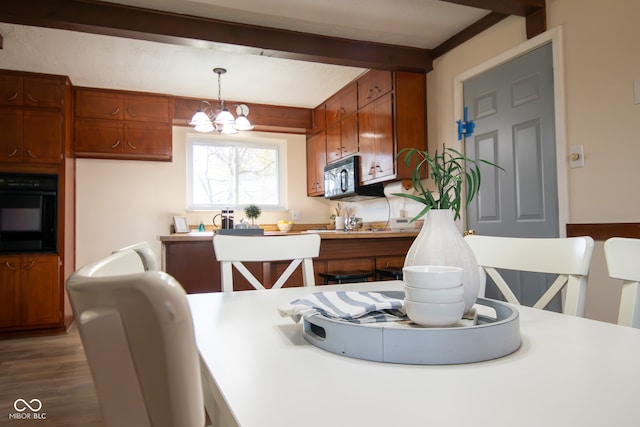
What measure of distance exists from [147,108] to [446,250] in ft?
14.3

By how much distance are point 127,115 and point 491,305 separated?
4.41 meters

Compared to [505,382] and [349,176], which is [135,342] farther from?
[349,176]

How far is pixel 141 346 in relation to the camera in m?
0.30

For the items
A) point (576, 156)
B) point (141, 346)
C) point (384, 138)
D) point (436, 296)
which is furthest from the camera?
point (384, 138)

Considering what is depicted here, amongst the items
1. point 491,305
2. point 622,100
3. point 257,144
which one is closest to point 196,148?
point 257,144

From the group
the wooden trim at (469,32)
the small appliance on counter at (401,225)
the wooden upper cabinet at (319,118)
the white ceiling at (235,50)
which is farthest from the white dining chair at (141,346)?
the wooden upper cabinet at (319,118)

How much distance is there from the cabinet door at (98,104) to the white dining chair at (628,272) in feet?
14.8

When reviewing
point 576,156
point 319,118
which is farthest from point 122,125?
point 576,156

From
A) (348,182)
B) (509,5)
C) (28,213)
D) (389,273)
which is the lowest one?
(389,273)

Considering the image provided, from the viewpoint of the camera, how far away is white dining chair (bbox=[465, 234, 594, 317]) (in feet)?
3.78

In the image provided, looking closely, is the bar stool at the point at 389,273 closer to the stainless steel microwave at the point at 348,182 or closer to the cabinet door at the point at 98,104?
the stainless steel microwave at the point at 348,182

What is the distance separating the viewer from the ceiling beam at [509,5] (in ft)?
7.98

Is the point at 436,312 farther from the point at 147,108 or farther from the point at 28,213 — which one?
the point at 147,108

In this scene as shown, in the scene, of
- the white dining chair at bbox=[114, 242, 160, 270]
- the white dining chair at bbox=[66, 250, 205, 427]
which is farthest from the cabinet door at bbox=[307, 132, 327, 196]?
the white dining chair at bbox=[66, 250, 205, 427]
